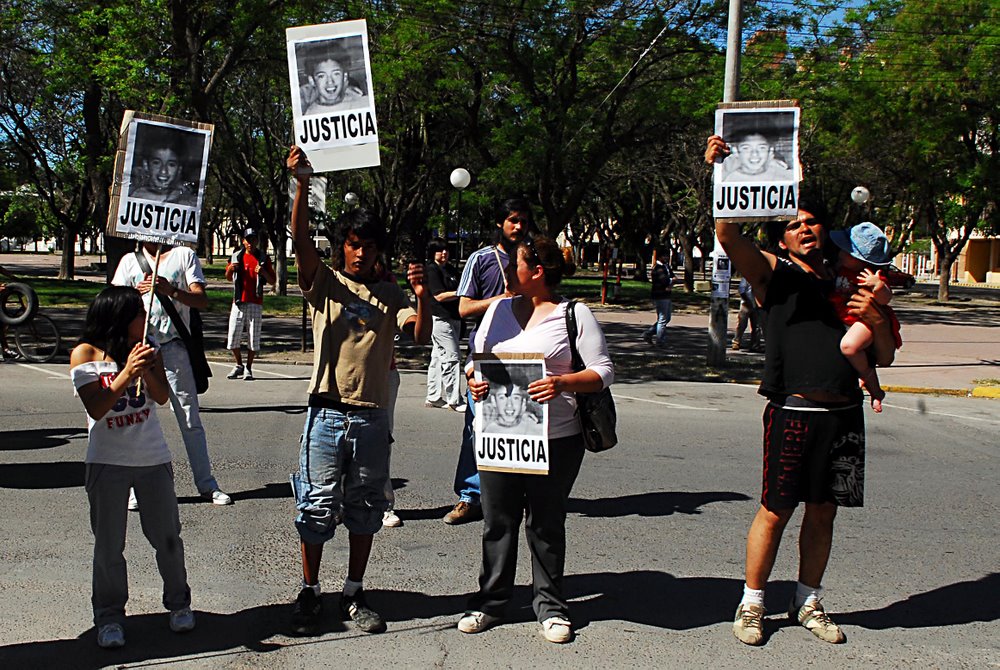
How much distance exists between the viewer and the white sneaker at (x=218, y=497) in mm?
6824

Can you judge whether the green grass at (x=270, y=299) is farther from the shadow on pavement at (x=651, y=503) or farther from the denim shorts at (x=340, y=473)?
the denim shorts at (x=340, y=473)

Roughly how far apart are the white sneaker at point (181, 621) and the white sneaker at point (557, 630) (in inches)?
62.8

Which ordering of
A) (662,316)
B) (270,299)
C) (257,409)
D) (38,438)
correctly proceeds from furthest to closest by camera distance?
(270,299), (662,316), (257,409), (38,438)

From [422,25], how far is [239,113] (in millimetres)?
15240

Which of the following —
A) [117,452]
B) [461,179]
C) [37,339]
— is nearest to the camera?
[117,452]

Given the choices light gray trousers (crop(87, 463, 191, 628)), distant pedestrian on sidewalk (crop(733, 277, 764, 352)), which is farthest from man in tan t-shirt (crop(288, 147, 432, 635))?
distant pedestrian on sidewalk (crop(733, 277, 764, 352))

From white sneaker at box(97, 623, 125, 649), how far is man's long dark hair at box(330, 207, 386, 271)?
1.88 metres

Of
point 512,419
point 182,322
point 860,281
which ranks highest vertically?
point 860,281

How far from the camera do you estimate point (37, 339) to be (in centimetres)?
1502

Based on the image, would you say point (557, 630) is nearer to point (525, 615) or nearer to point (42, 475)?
point (525, 615)

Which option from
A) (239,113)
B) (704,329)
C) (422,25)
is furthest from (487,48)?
(239,113)

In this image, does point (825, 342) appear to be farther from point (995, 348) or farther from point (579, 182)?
point (579, 182)

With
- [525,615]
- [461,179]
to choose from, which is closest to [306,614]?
[525,615]

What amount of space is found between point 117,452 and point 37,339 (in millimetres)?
11841
